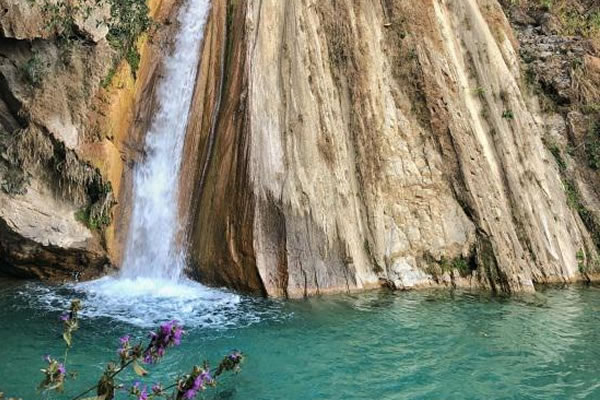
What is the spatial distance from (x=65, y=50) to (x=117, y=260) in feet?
16.0

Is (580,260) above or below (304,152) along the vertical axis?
below

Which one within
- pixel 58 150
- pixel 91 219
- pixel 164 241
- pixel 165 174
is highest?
pixel 58 150

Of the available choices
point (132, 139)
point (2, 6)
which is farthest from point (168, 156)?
point (2, 6)

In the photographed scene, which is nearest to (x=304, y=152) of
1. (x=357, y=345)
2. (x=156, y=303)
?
(x=156, y=303)

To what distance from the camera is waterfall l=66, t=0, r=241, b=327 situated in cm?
952

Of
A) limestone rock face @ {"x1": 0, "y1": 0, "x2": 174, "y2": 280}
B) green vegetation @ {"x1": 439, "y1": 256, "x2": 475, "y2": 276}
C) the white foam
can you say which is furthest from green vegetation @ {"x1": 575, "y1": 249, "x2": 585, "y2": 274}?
limestone rock face @ {"x1": 0, "y1": 0, "x2": 174, "y2": 280}

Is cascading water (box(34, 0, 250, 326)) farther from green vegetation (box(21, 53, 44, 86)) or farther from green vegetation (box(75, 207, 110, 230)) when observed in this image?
green vegetation (box(21, 53, 44, 86))

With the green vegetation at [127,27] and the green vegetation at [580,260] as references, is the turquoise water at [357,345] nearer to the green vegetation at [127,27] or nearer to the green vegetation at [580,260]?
the green vegetation at [580,260]

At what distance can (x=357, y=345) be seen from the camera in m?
8.32

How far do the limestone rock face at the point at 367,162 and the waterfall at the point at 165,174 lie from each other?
0.36 m

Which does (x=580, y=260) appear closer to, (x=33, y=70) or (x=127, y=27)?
(x=127, y=27)

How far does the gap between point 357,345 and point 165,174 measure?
21.5 feet

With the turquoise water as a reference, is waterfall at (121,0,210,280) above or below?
above

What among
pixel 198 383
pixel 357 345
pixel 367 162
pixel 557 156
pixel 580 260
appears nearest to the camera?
pixel 198 383
